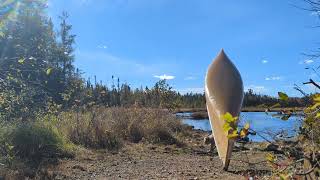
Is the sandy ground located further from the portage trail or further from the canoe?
the canoe

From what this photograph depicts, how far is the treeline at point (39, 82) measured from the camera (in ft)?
18.6

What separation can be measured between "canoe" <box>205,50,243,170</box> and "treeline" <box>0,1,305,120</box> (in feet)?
2.20

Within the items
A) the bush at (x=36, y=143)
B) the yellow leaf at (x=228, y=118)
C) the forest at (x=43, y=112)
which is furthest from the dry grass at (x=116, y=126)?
the yellow leaf at (x=228, y=118)

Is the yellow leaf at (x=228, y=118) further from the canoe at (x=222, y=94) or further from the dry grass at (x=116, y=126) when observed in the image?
the dry grass at (x=116, y=126)

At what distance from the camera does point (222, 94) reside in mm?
8680

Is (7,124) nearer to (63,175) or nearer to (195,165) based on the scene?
(63,175)

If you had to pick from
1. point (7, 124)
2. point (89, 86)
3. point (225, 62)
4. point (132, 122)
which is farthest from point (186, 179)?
point (89, 86)

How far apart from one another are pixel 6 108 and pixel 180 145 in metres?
4.38

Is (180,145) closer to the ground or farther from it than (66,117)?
closer to the ground

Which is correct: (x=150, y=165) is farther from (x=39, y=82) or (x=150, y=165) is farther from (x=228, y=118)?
(x=228, y=118)

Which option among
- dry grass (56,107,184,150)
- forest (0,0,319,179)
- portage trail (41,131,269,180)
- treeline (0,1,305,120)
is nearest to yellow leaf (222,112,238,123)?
treeline (0,1,305,120)

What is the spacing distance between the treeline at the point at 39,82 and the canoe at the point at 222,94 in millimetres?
671

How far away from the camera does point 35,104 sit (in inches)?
477

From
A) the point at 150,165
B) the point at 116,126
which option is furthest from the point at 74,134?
the point at 150,165
